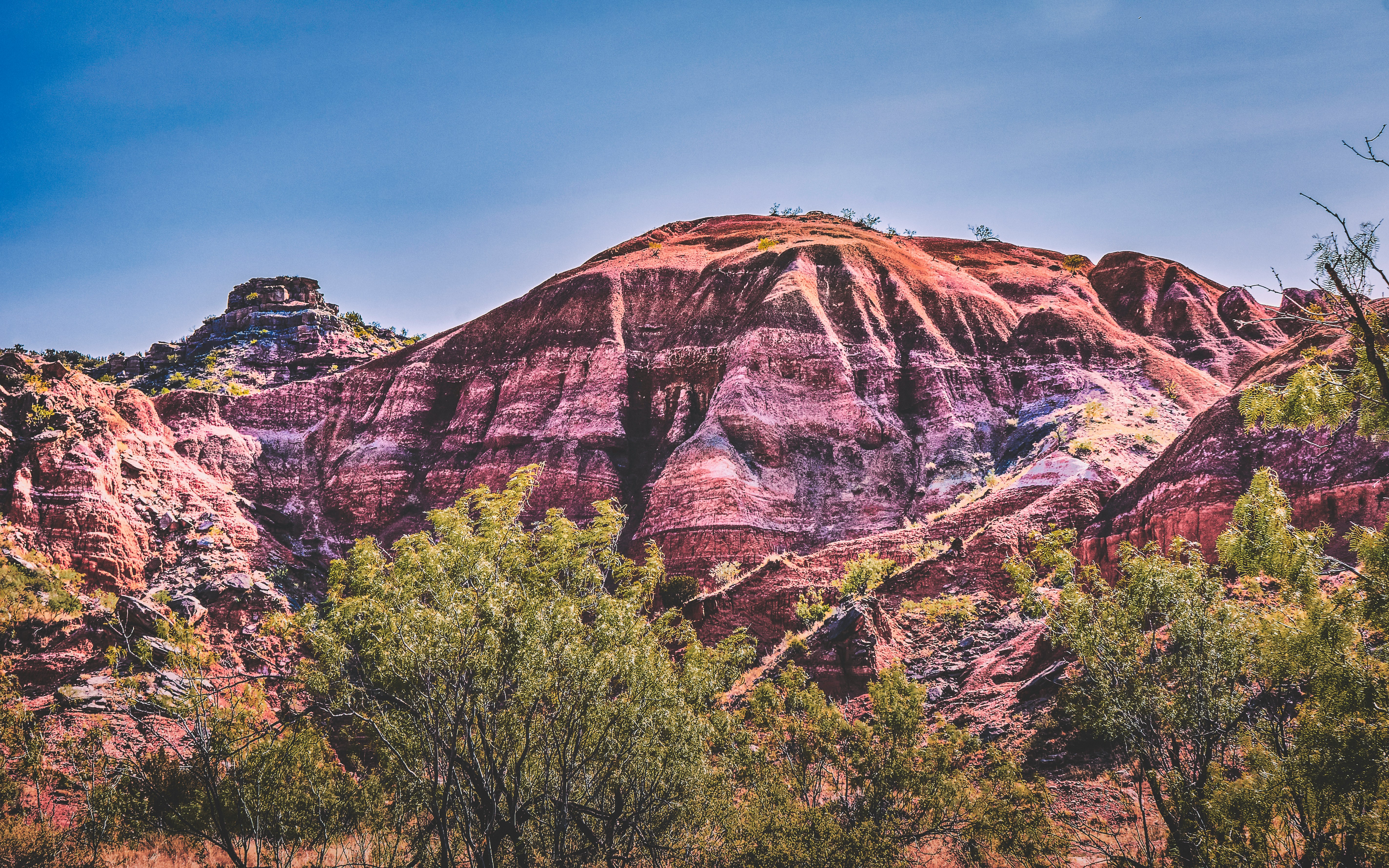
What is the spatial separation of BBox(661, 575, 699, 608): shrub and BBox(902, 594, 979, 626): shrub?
35.8ft

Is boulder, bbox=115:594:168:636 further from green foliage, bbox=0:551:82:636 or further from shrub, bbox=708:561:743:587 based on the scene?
shrub, bbox=708:561:743:587

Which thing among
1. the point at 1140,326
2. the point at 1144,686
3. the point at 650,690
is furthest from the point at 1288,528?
the point at 1140,326

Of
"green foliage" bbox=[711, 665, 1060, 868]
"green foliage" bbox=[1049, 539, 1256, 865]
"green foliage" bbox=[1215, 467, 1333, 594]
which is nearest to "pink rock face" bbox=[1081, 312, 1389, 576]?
"green foliage" bbox=[711, 665, 1060, 868]

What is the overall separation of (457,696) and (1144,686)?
40.8 ft

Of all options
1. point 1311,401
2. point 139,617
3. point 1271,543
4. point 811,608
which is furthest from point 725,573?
point 1311,401

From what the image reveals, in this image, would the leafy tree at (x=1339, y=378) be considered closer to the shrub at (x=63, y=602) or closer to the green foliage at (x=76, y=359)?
the shrub at (x=63, y=602)

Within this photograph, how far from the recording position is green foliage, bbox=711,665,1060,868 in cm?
1641

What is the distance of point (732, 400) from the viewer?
178ft

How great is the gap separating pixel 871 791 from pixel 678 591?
22959mm

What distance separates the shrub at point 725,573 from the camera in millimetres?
43469

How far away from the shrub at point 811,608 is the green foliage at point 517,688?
14.5 metres

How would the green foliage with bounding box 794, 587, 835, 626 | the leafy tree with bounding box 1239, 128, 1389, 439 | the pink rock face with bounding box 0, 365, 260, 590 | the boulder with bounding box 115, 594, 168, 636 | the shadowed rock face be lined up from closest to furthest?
the leafy tree with bounding box 1239, 128, 1389, 439 → the boulder with bounding box 115, 594, 168, 636 → the green foliage with bounding box 794, 587, 835, 626 → the pink rock face with bounding box 0, 365, 260, 590 → the shadowed rock face

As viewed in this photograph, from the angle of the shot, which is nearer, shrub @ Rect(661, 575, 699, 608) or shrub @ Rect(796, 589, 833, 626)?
shrub @ Rect(796, 589, 833, 626)

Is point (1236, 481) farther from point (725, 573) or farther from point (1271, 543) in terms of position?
point (1271, 543)
